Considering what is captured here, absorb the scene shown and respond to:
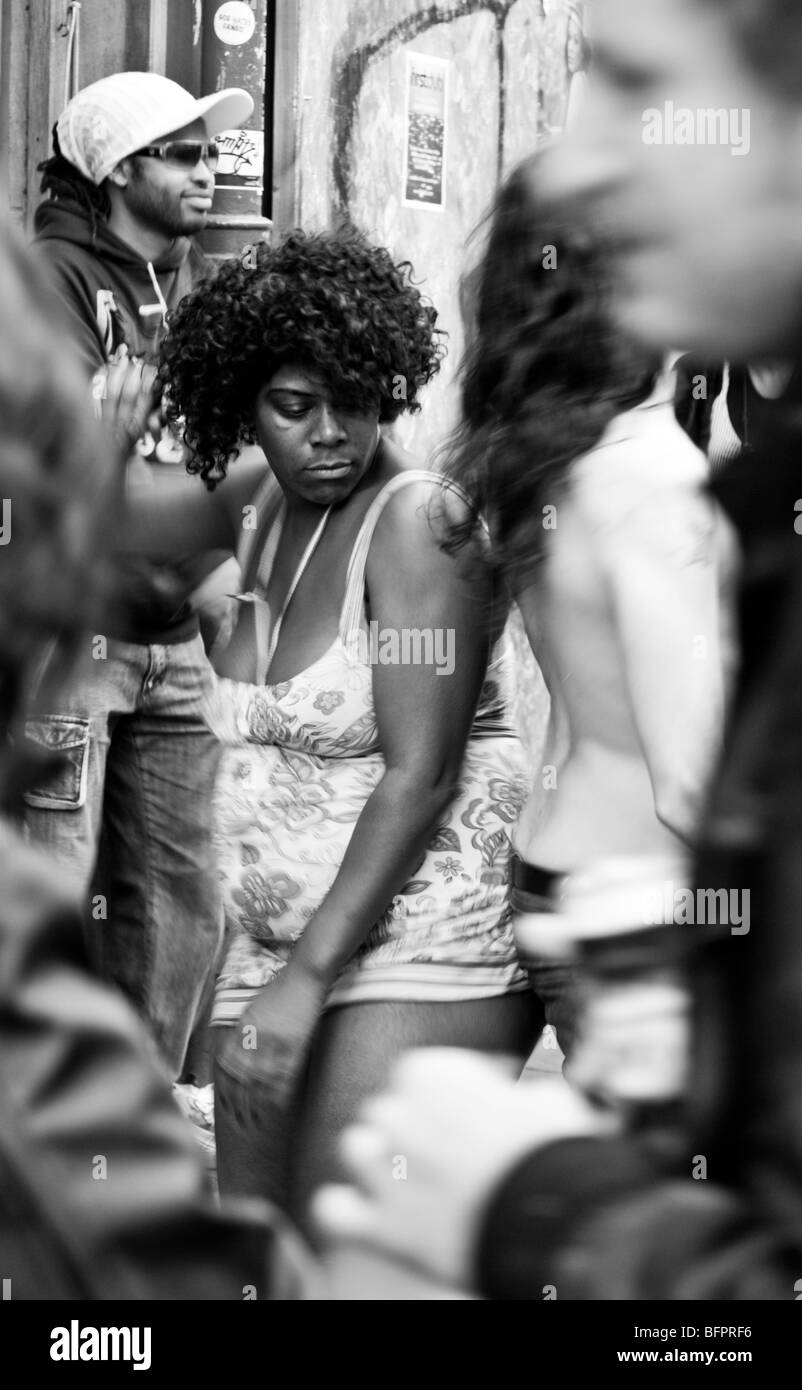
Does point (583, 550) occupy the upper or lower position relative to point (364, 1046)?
upper

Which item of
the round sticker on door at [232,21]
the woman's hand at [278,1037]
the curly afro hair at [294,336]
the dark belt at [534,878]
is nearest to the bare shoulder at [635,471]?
the dark belt at [534,878]

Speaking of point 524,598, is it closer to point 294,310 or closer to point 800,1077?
point 294,310

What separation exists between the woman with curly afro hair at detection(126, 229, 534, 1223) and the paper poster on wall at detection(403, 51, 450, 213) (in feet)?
7.93

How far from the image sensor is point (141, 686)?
12.8 feet

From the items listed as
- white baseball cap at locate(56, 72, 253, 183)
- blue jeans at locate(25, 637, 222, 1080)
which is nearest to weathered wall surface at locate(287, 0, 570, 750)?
white baseball cap at locate(56, 72, 253, 183)

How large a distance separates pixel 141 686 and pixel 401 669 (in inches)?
59.5

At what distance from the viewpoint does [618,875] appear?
3.68ft

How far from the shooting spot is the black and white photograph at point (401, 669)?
2.64ft

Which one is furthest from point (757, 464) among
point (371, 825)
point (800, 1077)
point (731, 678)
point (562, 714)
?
point (371, 825)

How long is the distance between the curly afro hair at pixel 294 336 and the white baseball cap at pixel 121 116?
1.11 m

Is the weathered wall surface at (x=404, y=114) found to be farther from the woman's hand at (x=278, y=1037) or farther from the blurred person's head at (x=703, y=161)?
the blurred person's head at (x=703, y=161)

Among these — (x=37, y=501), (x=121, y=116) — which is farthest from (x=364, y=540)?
(x=121, y=116)

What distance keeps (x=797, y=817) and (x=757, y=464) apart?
160mm

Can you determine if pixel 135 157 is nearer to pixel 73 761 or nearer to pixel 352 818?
pixel 73 761
